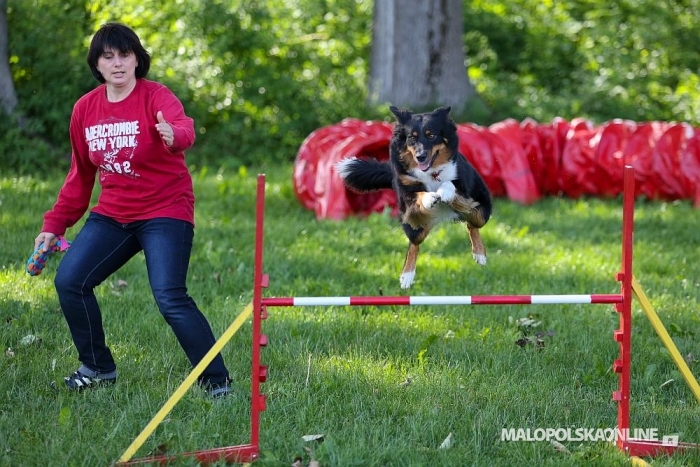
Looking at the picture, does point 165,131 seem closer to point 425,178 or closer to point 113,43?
point 113,43

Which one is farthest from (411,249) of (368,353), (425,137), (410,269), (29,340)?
(29,340)

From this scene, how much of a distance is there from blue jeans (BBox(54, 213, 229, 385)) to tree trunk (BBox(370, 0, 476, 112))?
7785mm

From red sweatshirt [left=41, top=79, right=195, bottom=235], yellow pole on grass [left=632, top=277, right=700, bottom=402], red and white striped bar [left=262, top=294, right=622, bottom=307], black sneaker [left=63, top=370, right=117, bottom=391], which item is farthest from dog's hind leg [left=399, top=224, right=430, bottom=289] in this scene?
black sneaker [left=63, top=370, right=117, bottom=391]

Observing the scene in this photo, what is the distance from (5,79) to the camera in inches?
401

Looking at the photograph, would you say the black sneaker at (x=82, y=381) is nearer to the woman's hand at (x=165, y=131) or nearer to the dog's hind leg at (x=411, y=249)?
the woman's hand at (x=165, y=131)

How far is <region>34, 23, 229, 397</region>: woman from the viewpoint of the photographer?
4.21 m

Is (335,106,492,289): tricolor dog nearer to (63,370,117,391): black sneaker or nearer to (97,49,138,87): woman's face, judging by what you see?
(97,49,138,87): woman's face

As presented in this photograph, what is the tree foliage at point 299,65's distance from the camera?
10.6 m

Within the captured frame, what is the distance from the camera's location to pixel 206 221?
8164 millimetres

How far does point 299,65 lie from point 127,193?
894 centimetres

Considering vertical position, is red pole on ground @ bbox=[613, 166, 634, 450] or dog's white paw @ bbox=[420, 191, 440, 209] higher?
dog's white paw @ bbox=[420, 191, 440, 209]

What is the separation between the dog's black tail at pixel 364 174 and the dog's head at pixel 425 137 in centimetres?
29

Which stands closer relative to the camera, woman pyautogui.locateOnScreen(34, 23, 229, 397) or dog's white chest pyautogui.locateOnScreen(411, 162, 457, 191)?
dog's white chest pyautogui.locateOnScreen(411, 162, 457, 191)

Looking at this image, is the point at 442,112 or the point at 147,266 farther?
the point at 147,266
